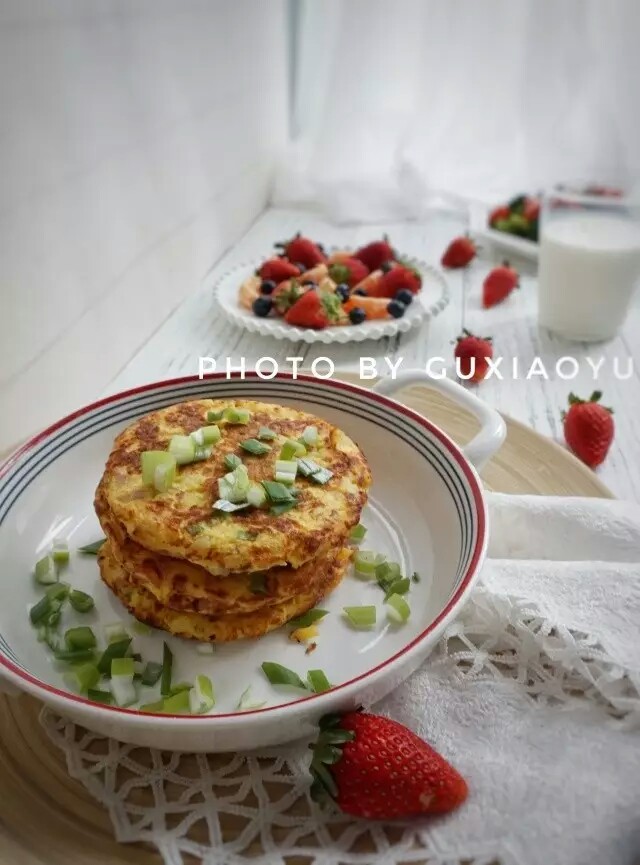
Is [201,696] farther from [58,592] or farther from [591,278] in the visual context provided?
[591,278]

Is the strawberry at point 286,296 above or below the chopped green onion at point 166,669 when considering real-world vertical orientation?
below

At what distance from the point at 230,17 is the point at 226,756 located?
232 centimetres

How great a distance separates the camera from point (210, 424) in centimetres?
121

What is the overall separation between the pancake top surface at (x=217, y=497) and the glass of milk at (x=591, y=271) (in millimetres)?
1158

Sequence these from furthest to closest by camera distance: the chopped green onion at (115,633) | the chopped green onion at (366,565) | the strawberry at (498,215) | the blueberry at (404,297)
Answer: the strawberry at (498,215) < the blueberry at (404,297) < the chopped green onion at (366,565) < the chopped green onion at (115,633)

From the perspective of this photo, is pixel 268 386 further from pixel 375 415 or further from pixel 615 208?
pixel 615 208

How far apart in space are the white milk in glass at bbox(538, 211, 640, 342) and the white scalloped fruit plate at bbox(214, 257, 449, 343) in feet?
0.97

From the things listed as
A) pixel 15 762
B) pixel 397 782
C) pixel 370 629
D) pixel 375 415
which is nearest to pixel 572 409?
pixel 375 415

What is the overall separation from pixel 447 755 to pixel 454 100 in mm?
2924

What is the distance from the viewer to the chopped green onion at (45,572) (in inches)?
44.6

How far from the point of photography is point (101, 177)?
174 cm

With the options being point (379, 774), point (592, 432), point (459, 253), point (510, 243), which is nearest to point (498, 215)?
point (510, 243)

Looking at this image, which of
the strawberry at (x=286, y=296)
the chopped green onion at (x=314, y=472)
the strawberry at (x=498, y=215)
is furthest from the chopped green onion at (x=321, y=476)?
the strawberry at (x=498, y=215)

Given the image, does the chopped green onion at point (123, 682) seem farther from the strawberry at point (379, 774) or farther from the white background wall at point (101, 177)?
the white background wall at point (101, 177)
